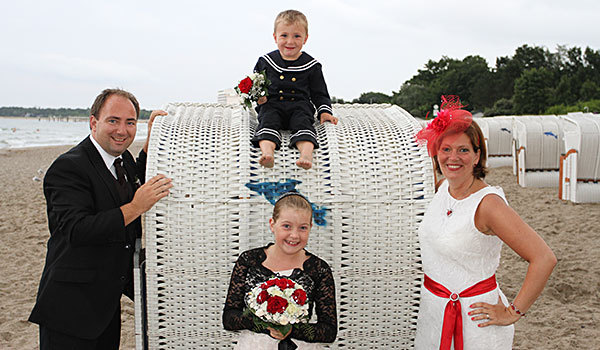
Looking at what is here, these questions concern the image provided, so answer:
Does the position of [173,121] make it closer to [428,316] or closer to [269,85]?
[269,85]

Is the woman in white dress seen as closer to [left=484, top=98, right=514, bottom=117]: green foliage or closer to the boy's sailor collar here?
the boy's sailor collar

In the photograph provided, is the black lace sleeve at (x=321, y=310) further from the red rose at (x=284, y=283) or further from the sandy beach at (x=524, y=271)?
the sandy beach at (x=524, y=271)

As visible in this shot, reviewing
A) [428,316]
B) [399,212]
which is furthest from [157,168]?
[428,316]

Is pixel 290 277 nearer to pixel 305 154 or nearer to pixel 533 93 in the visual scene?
pixel 305 154

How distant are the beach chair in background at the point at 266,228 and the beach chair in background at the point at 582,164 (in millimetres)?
9765

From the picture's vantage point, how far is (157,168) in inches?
118

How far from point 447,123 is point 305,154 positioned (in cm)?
86

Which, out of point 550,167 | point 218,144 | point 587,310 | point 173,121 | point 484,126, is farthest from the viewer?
point 484,126

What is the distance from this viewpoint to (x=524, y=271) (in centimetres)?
682

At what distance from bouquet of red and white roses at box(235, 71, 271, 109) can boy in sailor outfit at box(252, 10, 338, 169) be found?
0.27 ft

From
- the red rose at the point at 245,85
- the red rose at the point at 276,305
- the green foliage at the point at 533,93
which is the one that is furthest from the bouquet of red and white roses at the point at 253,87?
the green foliage at the point at 533,93

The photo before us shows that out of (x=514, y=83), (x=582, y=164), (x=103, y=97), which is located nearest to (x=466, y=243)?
(x=103, y=97)

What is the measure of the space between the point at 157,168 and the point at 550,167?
13899 millimetres

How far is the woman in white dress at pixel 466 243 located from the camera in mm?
2610
